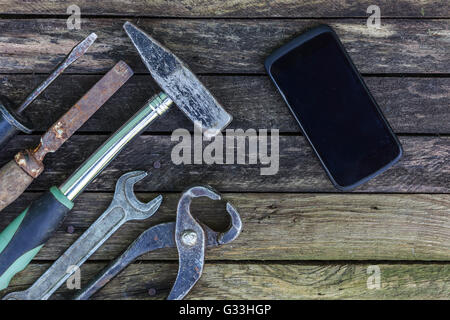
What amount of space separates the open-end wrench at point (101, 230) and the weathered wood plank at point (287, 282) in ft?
0.25

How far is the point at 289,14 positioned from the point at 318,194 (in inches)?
20.1

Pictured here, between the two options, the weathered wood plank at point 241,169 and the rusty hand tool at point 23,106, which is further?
the weathered wood plank at point 241,169

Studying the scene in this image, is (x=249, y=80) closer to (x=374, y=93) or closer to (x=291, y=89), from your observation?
(x=291, y=89)

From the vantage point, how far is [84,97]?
1118 millimetres

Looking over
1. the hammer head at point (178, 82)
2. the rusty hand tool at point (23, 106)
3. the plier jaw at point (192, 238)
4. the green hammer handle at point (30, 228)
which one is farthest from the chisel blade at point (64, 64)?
the plier jaw at point (192, 238)

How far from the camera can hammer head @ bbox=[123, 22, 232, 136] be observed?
1.07 m

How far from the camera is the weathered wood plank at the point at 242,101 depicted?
119cm

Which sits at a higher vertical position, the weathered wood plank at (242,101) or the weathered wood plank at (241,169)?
the weathered wood plank at (242,101)

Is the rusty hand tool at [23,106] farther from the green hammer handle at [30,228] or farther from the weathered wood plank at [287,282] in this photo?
the weathered wood plank at [287,282]

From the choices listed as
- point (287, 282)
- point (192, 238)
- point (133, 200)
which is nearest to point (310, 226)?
point (287, 282)

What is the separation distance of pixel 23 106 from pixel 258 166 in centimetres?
65

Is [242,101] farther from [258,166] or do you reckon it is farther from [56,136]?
[56,136]

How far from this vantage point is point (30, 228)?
109 cm

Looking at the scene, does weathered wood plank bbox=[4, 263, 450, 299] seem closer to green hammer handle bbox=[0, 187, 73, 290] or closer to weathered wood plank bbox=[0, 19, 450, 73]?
green hammer handle bbox=[0, 187, 73, 290]
